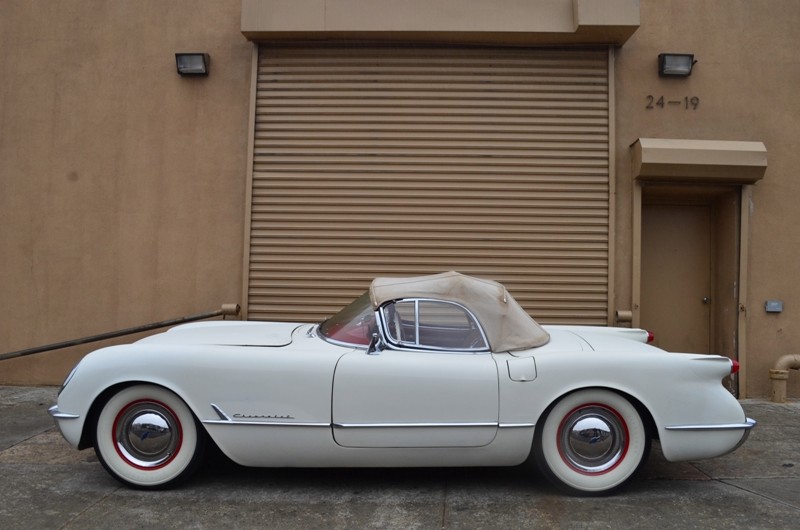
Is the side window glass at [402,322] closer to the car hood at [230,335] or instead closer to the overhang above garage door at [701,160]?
the car hood at [230,335]

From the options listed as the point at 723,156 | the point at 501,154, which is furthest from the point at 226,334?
the point at 723,156

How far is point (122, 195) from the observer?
7141 millimetres

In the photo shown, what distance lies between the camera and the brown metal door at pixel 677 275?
23.8ft

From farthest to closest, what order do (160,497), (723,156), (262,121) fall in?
(262,121) < (723,156) < (160,497)

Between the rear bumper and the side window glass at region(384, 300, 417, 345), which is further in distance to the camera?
the side window glass at region(384, 300, 417, 345)

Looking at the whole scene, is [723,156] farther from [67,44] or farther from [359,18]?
[67,44]

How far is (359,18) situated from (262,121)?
57.6 inches

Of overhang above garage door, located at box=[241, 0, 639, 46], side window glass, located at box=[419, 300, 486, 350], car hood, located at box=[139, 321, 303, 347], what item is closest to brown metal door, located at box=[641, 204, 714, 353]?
overhang above garage door, located at box=[241, 0, 639, 46]

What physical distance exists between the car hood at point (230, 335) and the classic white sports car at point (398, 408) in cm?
15

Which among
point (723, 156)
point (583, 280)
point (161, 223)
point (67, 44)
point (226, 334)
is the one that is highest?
point (67, 44)

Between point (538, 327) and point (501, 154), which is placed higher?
point (501, 154)

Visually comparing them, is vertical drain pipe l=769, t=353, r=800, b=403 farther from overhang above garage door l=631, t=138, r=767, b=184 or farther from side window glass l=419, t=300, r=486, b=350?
side window glass l=419, t=300, r=486, b=350

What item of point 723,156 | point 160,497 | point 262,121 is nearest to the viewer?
point 160,497

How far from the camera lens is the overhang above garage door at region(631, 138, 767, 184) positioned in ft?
21.7
